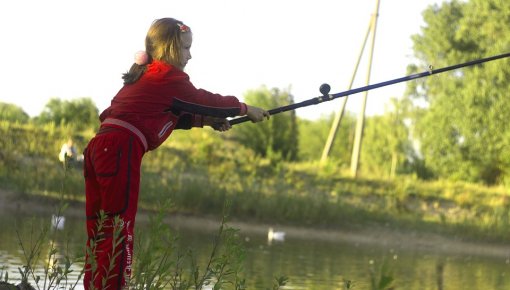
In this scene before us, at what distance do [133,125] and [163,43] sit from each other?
0.38m

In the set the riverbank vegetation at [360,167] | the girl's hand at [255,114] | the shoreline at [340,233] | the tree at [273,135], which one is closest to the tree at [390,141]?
the riverbank vegetation at [360,167]

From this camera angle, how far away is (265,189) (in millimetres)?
21859

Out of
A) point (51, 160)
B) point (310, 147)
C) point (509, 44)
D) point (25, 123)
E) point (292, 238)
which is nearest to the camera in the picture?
point (292, 238)

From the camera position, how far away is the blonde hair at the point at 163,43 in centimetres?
433

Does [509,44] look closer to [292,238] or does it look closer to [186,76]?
[292,238]

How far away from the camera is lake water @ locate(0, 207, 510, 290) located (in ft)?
32.6

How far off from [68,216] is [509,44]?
21642 millimetres

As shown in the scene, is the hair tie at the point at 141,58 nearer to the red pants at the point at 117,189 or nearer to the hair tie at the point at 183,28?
the hair tie at the point at 183,28

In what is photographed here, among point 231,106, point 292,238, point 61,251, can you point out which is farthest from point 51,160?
point 231,106

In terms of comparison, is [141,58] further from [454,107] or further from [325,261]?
[454,107]

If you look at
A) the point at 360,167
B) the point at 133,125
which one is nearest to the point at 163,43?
the point at 133,125

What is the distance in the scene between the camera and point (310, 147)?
242ft

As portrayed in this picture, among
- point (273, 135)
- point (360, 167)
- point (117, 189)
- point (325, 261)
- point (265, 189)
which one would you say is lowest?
point (325, 261)

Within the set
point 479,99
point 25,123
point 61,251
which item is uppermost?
point 479,99
